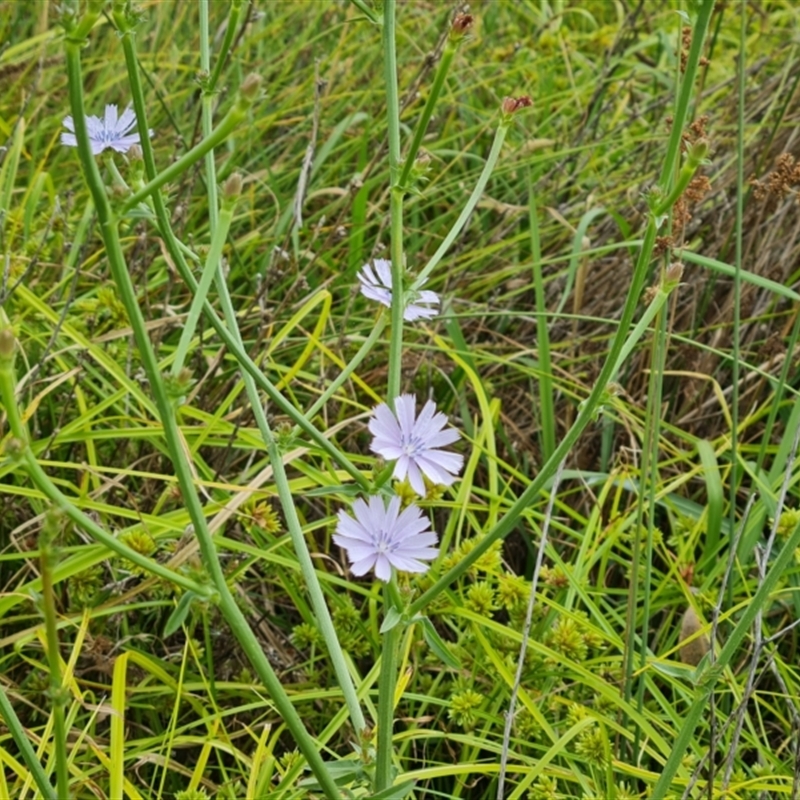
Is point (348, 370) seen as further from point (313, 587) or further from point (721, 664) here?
point (721, 664)

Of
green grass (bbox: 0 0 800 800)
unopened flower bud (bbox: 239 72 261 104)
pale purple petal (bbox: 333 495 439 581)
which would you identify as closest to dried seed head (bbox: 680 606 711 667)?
green grass (bbox: 0 0 800 800)

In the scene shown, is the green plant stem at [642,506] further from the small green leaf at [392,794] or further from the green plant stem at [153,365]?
the green plant stem at [153,365]

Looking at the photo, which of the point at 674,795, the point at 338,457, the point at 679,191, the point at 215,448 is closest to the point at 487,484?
the point at 215,448

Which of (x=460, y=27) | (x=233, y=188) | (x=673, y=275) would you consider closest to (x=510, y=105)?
(x=460, y=27)

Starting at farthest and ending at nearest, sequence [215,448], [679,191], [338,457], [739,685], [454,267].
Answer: [454,267] < [215,448] < [739,685] < [338,457] < [679,191]

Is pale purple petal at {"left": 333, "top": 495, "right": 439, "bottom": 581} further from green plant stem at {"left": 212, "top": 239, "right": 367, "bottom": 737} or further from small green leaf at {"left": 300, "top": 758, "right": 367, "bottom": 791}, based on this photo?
small green leaf at {"left": 300, "top": 758, "right": 367, "bottom": 791}

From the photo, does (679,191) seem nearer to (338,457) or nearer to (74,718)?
(338,457)
